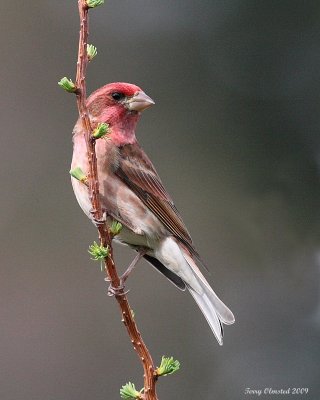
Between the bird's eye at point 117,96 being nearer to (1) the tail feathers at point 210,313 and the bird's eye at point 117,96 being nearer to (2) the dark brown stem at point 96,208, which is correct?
(1) the tail feathers at point 210,313

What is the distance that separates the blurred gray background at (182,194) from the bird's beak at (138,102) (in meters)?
2.17

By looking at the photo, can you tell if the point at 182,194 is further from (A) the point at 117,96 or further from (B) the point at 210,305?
(B) the point at 210,305

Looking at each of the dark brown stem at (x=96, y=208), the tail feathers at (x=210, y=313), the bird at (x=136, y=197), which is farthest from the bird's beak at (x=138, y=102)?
the dark brown stem at (x=96, y=208)

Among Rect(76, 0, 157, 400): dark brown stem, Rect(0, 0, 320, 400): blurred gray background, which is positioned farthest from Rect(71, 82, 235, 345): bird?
Rect(0, 0, 320, 400): blurred gray background

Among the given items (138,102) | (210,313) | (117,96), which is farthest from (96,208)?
(117,96)

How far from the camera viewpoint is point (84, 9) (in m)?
2.61

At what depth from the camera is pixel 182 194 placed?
7.07 meters

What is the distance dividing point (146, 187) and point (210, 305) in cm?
63

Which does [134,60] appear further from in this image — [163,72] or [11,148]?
[11,148]

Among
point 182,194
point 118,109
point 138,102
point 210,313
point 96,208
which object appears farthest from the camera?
point 182,194

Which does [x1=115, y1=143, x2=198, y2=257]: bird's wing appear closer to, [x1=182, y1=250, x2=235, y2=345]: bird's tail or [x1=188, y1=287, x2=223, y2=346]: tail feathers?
[x1=182, y1=250, x2=235, y2=345]: bird's tail

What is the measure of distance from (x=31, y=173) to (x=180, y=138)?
56.3 inches

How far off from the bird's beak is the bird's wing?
0.65 feet

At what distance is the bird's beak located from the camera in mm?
3922
